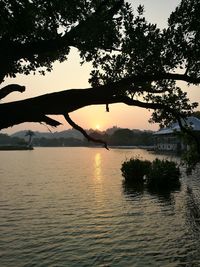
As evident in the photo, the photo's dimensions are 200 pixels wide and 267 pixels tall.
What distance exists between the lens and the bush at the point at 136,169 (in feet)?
139

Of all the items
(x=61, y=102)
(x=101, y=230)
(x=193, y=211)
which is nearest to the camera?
(x=61, y=102)

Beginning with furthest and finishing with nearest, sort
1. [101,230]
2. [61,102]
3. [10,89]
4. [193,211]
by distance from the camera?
[193,211] → [101,230] → [10,89] → [61,102]

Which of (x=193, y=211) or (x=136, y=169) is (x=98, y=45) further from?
(x=136, y=169)

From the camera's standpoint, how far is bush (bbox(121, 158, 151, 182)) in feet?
139

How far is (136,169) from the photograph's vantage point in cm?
4409

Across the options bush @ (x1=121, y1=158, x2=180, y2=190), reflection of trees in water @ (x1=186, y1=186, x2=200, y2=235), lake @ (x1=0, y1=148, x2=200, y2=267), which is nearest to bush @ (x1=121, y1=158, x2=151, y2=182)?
bush @ (x1=121, y1=158, x2=180, y2=190)

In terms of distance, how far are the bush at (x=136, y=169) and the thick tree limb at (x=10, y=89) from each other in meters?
29.8

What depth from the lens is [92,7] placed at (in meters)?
14.7

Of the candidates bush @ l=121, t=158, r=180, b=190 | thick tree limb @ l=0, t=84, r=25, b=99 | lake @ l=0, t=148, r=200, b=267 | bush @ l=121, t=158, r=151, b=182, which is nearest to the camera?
thick tree limb @ l=0, t=84, r=25, b=99

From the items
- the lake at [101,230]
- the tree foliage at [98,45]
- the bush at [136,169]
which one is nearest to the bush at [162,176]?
the bush at [136,169]

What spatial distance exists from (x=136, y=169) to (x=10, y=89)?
32131mm

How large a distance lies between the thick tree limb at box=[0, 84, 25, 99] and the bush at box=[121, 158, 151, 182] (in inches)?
1172

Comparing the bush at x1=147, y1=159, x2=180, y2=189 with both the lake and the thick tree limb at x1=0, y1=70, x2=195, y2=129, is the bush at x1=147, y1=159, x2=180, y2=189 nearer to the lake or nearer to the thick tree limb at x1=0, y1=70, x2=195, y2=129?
the lake

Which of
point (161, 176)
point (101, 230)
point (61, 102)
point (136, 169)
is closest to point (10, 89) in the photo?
point (61, 102)
